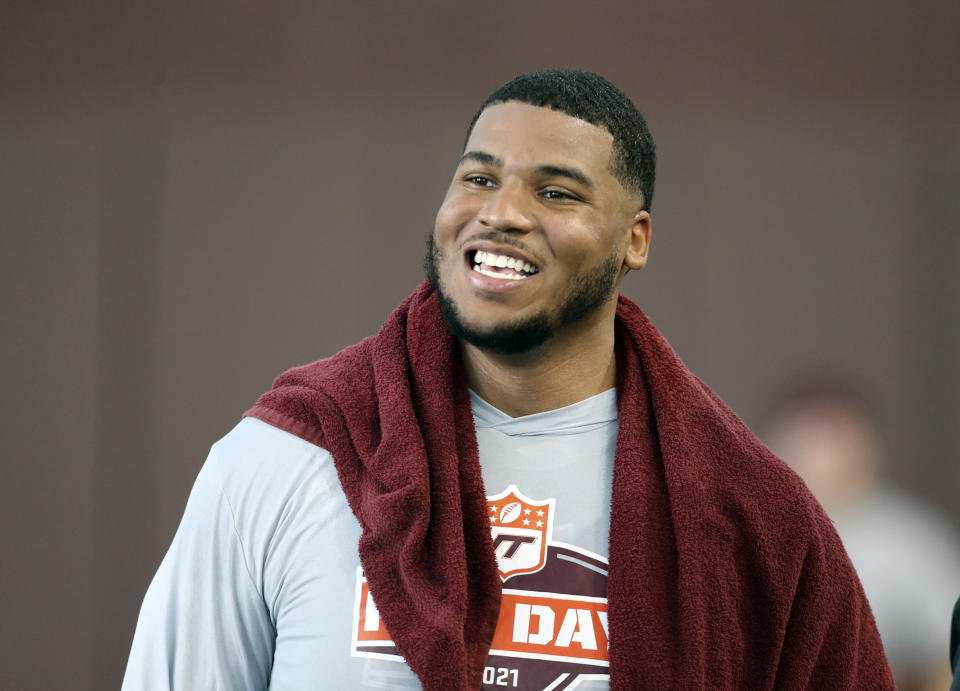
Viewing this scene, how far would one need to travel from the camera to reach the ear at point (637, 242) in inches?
68.2

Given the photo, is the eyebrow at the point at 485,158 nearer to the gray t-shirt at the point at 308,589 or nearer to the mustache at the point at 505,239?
the mustache at the point at 505,239

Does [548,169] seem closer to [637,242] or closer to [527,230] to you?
[527,230]

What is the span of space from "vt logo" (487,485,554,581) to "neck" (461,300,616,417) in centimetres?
15

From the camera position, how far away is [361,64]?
386cm

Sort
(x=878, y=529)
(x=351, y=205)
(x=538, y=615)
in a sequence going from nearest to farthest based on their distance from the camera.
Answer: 1. (x=538, y=615)
2. (x=878, y=529)
3. (x=351, y=205)

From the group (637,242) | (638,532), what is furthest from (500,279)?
(638,532)

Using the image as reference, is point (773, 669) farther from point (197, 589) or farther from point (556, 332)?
point (197, 589)

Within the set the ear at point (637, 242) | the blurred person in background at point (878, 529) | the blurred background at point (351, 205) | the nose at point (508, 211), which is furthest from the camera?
the blurred background at point (351, 205)

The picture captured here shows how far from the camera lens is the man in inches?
57.9

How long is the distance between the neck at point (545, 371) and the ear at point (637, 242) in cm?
8

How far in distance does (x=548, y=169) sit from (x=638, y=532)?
539mm

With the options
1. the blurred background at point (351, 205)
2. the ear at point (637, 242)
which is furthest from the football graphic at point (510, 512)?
the blurred background at point (351, 205)

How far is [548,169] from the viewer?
1.60 meters

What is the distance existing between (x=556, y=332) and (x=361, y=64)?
8.19 feet
